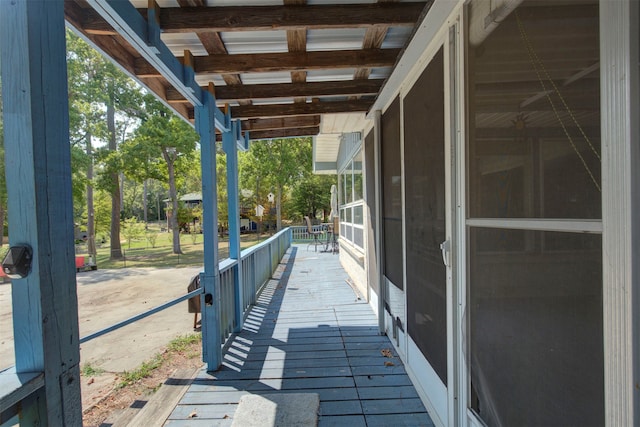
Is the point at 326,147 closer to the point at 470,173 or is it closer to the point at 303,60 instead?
the point at 303,60

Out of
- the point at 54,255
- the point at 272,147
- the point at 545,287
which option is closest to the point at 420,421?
the point at 545,287

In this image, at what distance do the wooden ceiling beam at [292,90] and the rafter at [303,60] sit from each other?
0.57 m

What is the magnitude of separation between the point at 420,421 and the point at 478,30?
2323 millimetres

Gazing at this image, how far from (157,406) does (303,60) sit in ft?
9.34

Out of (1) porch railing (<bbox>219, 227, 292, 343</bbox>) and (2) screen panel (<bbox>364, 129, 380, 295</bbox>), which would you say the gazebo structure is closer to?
(2) screen panel (<bbox>364, 129, 380, 295</bbox>)

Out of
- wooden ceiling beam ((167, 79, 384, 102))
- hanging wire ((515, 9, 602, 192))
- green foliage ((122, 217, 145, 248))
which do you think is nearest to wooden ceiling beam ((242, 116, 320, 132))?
wooden ceiling beam ((167, 79, 384, 102))

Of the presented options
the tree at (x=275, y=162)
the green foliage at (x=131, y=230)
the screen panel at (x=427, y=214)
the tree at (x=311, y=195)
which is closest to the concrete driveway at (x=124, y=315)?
the screen panel at (x=427, y=214)

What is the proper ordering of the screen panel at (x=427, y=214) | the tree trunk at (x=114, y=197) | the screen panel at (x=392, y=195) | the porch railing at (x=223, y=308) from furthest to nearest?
the tree trunk at (x=114, y=197) < the screen panel at (x=392, y=195) < the screen panel at (x=427, y=214) < the porch railing at (x=223, y=308)

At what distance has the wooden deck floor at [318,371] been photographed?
241cm

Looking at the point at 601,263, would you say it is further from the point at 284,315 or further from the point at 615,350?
the point at 284,315

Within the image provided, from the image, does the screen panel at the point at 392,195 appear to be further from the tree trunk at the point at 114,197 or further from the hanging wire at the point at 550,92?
the tree trunk at the point at 114,197

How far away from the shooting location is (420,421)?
2275mm

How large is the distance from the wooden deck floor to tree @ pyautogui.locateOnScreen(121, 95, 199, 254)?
12650 millimetres

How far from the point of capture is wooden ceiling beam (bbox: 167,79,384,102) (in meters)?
3.29
